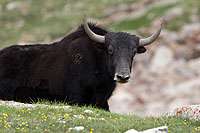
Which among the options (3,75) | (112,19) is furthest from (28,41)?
(3,75)

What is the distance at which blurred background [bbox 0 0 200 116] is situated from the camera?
27797 millimetres

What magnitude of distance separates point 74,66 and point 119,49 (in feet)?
4.29

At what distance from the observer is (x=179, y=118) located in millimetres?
9484

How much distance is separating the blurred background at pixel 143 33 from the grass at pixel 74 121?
7890 mm

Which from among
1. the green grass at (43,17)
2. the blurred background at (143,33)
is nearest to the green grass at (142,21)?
the blurred background at (143,33)

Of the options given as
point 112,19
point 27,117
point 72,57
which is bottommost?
point 27,117

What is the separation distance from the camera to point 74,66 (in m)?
11.2

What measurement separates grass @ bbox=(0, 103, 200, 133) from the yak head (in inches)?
52.1

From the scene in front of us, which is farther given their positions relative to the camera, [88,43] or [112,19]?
[112,19]

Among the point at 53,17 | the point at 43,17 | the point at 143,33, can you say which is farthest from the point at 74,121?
the point at 43,17

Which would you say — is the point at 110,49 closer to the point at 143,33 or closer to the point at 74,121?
the point at 74,121

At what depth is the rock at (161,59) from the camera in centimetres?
3172

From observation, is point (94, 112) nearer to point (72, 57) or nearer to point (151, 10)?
point (72, 57)

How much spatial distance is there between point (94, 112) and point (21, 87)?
3166mm
